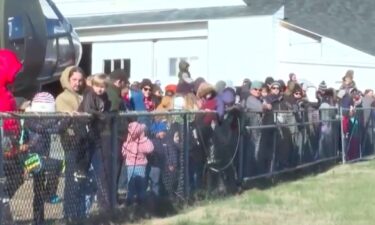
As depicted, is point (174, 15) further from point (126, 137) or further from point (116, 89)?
point (126, 137)

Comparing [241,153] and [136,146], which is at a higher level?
[136,146]

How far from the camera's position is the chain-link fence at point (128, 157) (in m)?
9.70

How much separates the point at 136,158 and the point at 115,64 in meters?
20.5

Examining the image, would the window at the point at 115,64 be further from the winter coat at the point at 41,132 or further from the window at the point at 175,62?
the winter coat at the point at 41,132

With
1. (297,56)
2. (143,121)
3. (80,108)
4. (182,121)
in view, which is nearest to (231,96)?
(182,121)

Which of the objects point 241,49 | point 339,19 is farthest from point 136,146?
point 339,19

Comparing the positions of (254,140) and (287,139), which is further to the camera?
(287,139)

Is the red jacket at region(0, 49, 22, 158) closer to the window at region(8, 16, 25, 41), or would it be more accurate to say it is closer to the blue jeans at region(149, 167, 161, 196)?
the window at region(8, 16, 25, 41)

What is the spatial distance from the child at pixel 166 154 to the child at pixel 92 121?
1.33m

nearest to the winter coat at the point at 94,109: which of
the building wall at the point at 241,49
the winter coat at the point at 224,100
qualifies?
the winter coat at the point at 224,100

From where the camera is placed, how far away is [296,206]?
13.5 m

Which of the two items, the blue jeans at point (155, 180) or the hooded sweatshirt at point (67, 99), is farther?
the blue jeans at point (155, 180)

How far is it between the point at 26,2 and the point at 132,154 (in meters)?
2.52

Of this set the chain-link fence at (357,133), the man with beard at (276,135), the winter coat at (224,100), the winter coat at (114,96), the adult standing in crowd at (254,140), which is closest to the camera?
the winter coat at (114,96)
